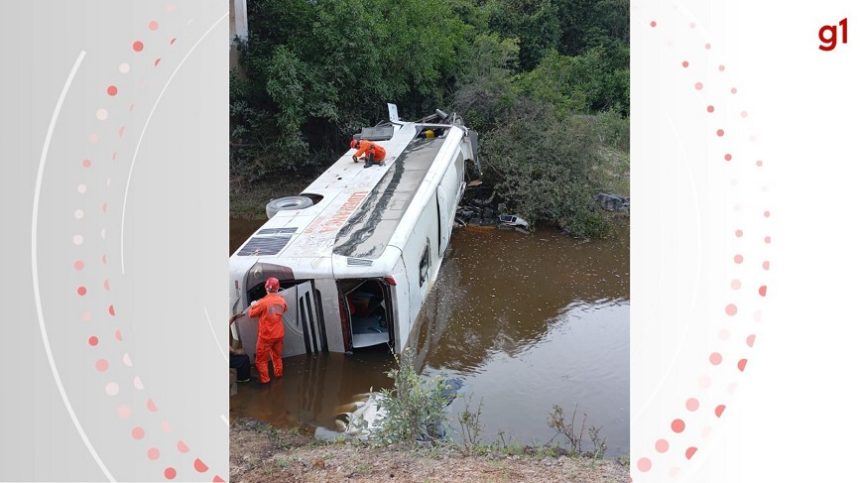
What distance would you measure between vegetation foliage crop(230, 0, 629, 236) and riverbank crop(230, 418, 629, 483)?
8.58 metres

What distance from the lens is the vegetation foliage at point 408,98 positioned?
47.3 feet

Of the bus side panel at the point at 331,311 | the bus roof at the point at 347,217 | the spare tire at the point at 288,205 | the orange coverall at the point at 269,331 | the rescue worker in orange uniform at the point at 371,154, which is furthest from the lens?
→ the rescue worker in orange uniform at the point at 371,154

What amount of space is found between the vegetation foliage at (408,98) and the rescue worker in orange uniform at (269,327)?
7269 mm

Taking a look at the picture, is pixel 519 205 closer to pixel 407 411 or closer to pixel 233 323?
pixel 233 323

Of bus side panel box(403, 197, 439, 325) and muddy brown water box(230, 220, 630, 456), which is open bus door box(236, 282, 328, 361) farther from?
bus side panel box(403, 197, 439, 325)

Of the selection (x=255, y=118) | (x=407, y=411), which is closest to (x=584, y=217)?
(x=255, y=118)

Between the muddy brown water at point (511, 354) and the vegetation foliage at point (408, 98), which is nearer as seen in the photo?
the muddy brown water at point (511, 354)

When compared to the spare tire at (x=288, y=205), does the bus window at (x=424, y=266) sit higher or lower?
lower

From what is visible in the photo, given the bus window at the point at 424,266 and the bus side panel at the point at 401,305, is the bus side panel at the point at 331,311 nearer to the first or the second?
the bus side panel at the point at 401,305

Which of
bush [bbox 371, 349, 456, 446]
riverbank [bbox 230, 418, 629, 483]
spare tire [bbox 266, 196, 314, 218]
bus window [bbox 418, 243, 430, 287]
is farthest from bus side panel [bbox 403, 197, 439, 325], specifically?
riverbank [bbox 230, 418, 629, 483]

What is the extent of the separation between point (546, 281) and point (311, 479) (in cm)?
701

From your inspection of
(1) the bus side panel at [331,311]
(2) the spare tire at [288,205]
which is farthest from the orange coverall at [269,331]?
(2) the spare tire at [288,205]

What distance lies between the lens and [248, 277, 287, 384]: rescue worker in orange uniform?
25.6ft

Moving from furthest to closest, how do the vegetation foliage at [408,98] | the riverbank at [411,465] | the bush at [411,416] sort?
1. the vegetation foliage at [408,98]
2. the bush at [411,416]
3. the riverbank at [411,465]
